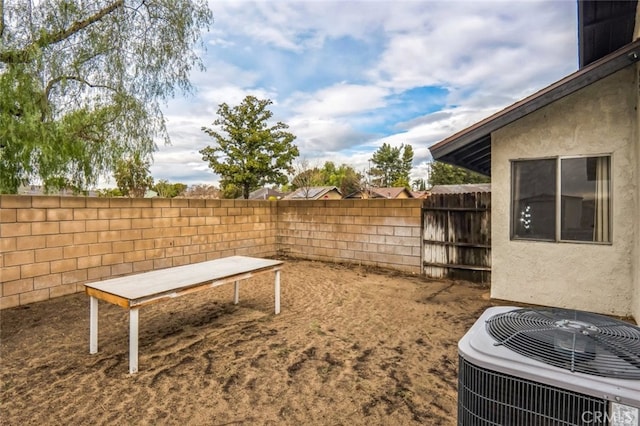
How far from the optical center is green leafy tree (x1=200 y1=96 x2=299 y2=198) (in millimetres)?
23836

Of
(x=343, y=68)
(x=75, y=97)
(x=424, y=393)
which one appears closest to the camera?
(x=424, y=393)

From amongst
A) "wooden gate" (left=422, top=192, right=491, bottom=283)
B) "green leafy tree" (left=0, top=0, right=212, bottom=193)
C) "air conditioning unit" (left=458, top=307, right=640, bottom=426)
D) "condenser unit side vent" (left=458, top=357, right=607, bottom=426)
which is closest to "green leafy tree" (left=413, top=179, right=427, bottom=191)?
"wooden gate" (left=422, top=192, right=491, bottom=283)

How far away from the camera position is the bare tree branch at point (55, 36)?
16.3 feet

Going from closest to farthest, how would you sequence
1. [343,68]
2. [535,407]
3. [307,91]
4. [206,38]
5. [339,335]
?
[535,407]
[339,335]
[206,38]
[343,68]
[307,91]

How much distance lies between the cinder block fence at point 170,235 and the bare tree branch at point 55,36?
7.33 ft

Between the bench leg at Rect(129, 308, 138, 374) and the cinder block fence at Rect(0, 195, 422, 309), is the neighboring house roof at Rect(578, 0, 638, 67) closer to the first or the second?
the cinder block fence at Rect(0, 195, 422, 309)

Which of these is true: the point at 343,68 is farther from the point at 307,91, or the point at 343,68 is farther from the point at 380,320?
the point at 380,320

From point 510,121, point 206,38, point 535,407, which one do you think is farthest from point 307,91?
point 535,407

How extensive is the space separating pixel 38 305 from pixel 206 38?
5.53m

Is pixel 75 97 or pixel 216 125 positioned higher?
pixel 216 125

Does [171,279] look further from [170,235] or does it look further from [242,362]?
[170,235]

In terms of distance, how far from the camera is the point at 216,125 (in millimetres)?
24297

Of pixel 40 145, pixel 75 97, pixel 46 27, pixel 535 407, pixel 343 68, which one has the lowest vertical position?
pixel 535 407

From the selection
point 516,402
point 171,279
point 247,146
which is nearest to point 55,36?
point 171,279
